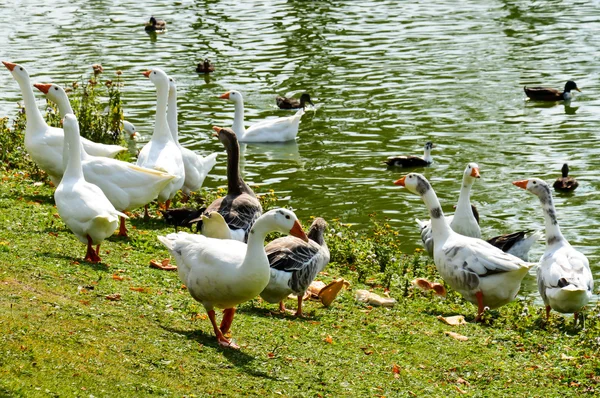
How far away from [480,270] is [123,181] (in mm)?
5056

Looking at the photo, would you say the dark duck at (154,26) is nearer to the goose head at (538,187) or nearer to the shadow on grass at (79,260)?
the goose head at (538,187)

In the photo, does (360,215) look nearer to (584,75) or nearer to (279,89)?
(279,89)

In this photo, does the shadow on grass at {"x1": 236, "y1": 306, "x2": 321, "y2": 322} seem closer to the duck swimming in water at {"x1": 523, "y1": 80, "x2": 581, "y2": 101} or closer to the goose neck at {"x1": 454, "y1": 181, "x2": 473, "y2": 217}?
the goose neck at {"x1": 454, "y1": 181, "x2": 473, "y2": 217}

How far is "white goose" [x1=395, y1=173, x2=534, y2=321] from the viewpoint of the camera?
11523 millimetres

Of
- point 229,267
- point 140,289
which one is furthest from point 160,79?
point 229,267

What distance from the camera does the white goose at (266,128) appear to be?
22.7m

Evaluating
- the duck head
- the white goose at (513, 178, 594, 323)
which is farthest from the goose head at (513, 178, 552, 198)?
the duck head

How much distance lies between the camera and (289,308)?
10992 mm

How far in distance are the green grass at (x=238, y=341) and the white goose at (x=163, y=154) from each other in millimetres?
1810

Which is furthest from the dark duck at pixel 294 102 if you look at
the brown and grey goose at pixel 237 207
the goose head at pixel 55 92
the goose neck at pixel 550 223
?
the goose neck at pixel 550 223

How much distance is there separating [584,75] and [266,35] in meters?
12.6

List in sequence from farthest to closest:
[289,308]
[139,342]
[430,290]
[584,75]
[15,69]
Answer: [584,75] < [15,69] < [430,290] < [289,308] < [139,342]

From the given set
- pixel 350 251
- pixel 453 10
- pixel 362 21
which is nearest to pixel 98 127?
pixel 350 251

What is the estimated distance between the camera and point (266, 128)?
2294cm
